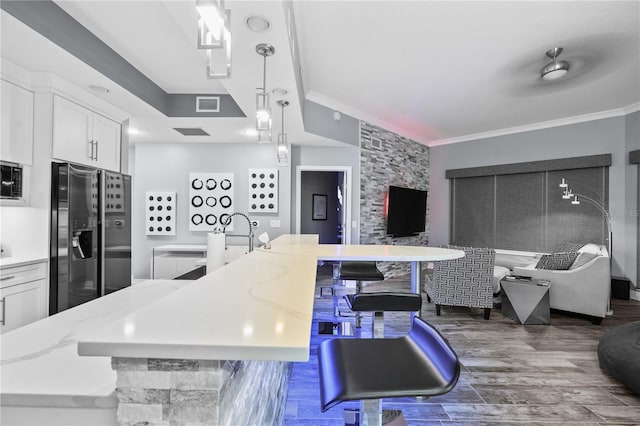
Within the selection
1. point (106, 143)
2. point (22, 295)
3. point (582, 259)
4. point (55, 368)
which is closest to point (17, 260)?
point (22, 295)

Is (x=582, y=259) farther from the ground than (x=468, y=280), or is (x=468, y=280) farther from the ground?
(x=582, y=259)

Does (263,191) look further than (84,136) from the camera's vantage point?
Yes

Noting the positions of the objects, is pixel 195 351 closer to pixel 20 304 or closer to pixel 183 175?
pixel 20 304

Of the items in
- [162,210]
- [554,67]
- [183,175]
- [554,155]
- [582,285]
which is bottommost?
[582,285]

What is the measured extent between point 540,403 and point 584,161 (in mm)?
4543

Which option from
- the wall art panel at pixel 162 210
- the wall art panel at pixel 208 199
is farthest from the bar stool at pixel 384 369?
the wall art panel at pixel 162 210

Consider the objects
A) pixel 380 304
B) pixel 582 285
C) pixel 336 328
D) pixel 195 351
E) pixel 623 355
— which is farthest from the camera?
pixel 582 285

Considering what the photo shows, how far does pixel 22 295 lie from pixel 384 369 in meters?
2.86

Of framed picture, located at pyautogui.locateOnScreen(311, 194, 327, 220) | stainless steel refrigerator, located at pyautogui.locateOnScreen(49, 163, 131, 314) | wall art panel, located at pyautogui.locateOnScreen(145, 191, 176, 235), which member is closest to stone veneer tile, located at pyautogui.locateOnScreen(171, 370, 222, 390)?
stainless steel refrigerator, located at pyautogui.locateOnScreen(49, 163, 131, 314)

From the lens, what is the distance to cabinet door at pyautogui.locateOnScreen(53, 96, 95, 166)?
8.96ft

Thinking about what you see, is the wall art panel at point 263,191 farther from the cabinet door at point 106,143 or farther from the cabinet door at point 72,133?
the cabinet door at point 72,133

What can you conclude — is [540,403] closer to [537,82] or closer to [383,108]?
[537,82]

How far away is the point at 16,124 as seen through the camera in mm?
2506

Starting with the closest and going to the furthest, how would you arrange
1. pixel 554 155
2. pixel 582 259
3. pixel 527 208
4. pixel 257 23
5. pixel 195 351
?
pixel 195 351, pixel 257 23, pixel 582 259, pixel 554 155, pixel 527 208
